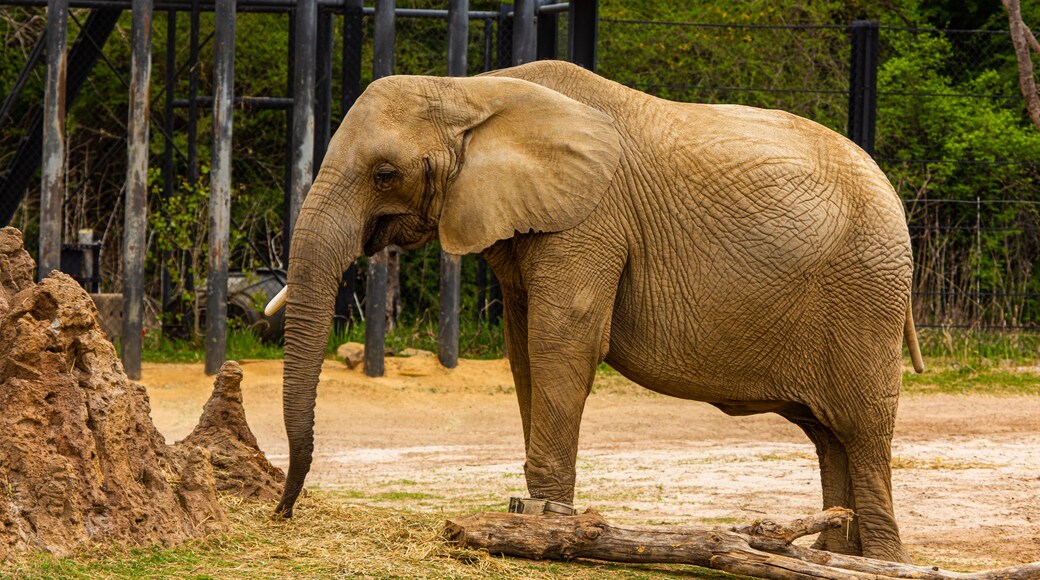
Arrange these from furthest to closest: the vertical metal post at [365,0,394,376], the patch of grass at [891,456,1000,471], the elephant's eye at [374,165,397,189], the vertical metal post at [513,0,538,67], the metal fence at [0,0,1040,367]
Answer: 1. the metal fence at [0,0,1040,367]
2. the vertical metal post at [513,0,538,67]
3. the vertical metal post at [365,0,394,376]
4. the patch of grass at [891,456,1000,471]
5. the elephant's eye at [374,165,397,189]

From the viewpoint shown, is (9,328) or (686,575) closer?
(9,328)

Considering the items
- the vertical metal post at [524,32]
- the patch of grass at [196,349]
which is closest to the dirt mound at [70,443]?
the patch of grass at [196,349]

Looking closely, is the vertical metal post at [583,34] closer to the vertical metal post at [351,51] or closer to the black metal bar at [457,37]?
the black metal bar at [457,37]

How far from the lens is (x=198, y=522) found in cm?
630

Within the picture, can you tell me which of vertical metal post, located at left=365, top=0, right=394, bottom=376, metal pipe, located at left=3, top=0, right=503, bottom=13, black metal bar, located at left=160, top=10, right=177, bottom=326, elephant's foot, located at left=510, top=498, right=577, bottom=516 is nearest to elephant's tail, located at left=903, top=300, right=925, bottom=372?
elephant's foot, located at left=510, top=498, right=577, bottom=516

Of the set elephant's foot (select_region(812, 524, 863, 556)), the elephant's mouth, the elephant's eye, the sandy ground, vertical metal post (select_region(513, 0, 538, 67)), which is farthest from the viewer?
vertical metal post (select_region(513, 0, 538, 67))

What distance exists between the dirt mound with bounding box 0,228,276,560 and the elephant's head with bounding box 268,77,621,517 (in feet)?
2.15

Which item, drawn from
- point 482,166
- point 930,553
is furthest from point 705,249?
point 930,553

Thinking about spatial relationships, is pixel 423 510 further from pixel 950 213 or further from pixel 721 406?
pixel 950 213

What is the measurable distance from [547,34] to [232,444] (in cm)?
842

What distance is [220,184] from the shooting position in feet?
44.5

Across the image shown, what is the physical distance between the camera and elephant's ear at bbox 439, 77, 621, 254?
627 cm

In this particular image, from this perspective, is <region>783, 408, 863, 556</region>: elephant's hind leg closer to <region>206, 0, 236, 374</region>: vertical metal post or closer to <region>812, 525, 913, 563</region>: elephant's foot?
<region>812, 525, 913, 563</region>: elephant's foot

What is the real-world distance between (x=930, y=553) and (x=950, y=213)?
12.3 m
